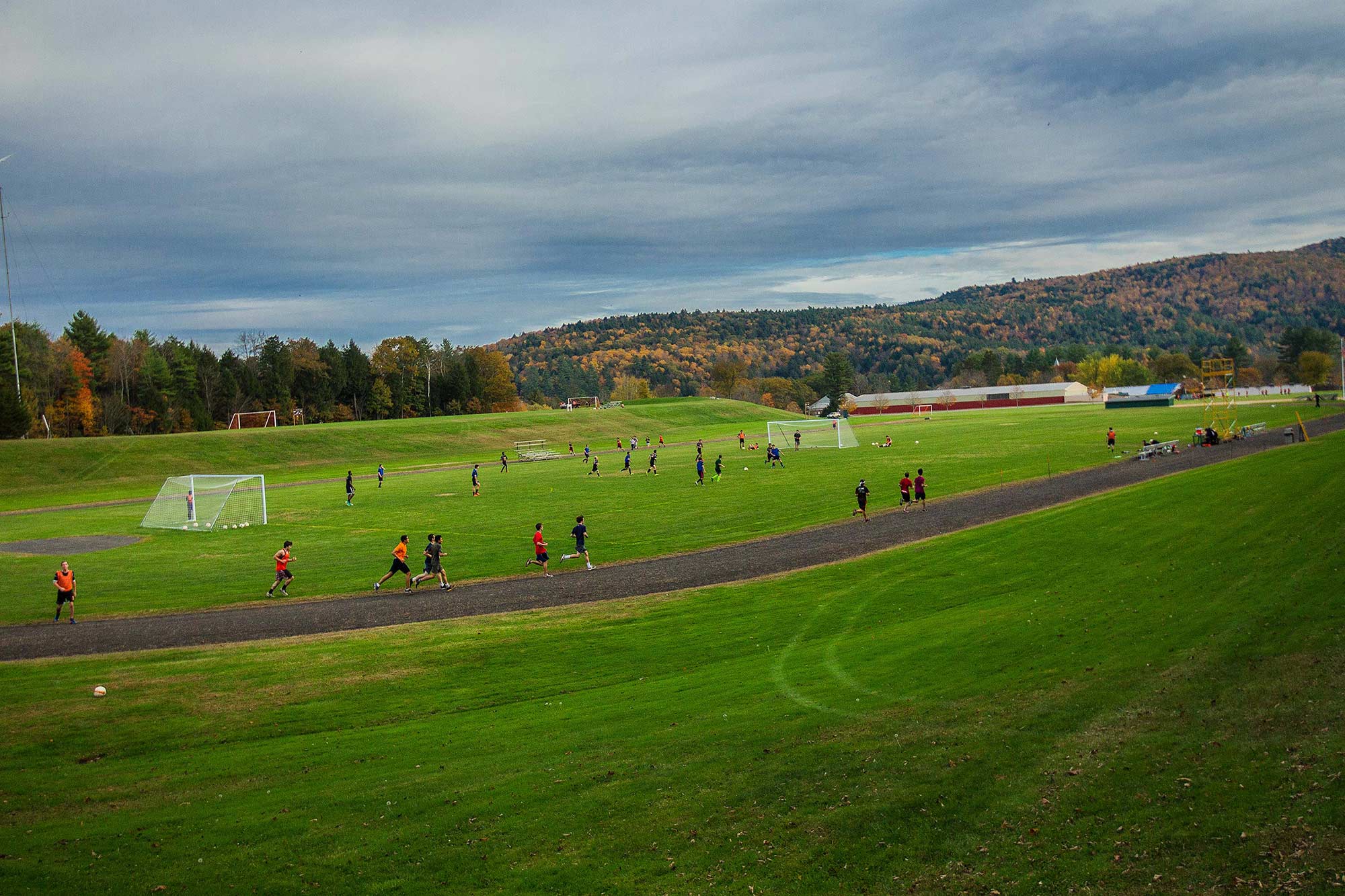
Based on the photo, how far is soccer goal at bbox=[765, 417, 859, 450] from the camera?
79.0m

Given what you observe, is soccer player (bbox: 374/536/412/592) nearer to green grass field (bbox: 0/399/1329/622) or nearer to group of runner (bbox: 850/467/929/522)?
green grass field (bbox: 0/399/1329/622)

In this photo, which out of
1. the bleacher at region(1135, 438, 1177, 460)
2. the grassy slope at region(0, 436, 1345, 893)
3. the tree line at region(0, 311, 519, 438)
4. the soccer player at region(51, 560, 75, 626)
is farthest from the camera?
the tree line at region(0, 311, 519, 438)

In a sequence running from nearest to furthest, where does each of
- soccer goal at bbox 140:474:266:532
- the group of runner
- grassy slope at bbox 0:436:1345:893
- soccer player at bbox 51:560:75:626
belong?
grassy slope at bbox 0:436:1345:893, soccer player at bbox 51:560:75:626, the group of runner, soccer goal at bbox 140:474:266:532

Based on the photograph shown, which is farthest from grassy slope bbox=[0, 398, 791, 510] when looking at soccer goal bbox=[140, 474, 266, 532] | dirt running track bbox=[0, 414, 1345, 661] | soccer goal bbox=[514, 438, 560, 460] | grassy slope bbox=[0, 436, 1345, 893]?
grassy slope bbox=[0, 436, 1345, 893]

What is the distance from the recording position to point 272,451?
85812 millimetres

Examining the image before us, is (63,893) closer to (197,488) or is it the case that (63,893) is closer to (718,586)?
(718,586)

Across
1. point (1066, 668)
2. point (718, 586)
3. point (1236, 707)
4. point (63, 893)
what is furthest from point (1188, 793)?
point (718, 586)

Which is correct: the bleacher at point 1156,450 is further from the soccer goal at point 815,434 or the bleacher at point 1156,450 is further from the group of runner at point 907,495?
the soccer goal at point 815,434

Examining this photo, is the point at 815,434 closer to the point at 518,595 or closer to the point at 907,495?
the point at 907,495

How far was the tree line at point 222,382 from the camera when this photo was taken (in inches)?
4439

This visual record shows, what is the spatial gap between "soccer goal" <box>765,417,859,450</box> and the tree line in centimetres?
7551

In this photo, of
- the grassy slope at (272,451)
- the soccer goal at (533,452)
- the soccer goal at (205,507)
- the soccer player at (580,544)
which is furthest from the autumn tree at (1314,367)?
the soccer goal at (205,507)

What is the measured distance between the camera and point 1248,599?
17906mm

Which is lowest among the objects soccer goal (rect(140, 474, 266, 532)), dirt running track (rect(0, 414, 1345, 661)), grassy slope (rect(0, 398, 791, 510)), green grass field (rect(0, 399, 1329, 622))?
dirt running track (rect(0, 414, 1345, 661))
